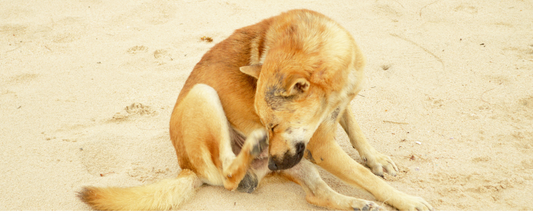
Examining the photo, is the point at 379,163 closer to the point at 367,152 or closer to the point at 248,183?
the point at 367,152

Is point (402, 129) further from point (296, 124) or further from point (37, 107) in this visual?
point (37, 107)

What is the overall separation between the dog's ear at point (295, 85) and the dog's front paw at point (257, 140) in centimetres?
43

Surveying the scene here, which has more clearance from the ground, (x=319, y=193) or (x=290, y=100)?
(x=290, y=100)

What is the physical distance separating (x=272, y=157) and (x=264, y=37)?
89 cm

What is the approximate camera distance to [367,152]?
10.3ft

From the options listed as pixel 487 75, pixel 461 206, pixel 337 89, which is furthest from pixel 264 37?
pixel 487 75

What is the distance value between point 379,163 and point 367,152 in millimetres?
132

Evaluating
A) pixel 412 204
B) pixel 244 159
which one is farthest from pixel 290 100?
pixel 412 204

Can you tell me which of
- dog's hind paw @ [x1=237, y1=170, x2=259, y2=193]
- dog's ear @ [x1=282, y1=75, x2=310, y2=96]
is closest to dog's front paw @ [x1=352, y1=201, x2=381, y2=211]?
dog's hind paw @ [x1=237, y1=170, x2=259, y2=193]

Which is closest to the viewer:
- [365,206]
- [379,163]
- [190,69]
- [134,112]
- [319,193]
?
[365,206]

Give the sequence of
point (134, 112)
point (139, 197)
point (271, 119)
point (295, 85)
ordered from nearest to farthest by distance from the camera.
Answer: point (295, 85) → point (271, 119) → point (139, 197) → point (134, 112)

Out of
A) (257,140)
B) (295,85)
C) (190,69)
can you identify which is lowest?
(190,69)

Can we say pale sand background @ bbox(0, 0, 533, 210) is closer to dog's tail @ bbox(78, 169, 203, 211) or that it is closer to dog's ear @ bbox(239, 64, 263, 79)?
dog's tail @ bbox(78, 169, 203, 211)

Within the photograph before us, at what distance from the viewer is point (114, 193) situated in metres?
2.50
